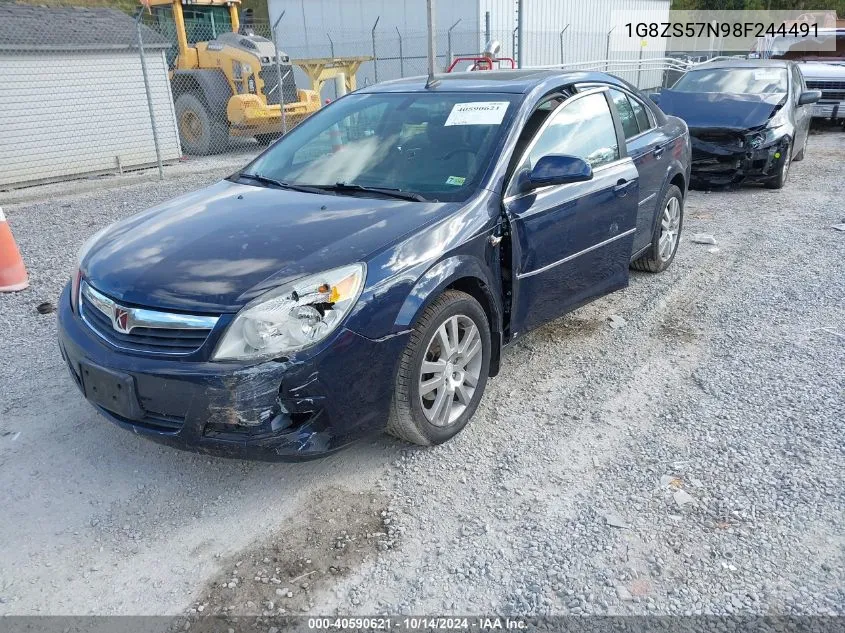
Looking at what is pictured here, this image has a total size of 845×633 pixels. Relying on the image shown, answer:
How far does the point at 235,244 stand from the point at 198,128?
11929 millimetres

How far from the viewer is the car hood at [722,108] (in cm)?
889

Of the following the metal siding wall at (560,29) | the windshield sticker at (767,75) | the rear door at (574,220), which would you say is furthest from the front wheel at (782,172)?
the metal siding wall at (560,29)

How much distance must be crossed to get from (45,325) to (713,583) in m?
4.54

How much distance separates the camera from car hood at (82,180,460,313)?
2.77 metres

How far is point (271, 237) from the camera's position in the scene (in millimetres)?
3086

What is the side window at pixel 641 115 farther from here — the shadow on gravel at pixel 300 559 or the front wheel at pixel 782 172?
the front wheel at pixel 782 172

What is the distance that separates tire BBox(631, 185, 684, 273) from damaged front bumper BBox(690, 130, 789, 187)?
11.4 ft

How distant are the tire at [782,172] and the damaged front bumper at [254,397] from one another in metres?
8.24

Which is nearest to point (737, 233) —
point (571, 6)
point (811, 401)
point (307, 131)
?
point (811, 401)

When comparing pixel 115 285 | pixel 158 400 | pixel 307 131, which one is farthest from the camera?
pixel 307 131

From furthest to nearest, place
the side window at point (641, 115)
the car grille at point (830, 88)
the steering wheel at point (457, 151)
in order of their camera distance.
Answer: the car grille at point (830, 88)
the side window at point (641, 115)
the steering wheel at point (457, 151)

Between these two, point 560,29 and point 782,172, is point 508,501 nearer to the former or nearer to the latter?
point 782,172

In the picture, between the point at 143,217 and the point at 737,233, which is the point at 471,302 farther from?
the point at 737,233

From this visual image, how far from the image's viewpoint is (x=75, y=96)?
37.7 ft
